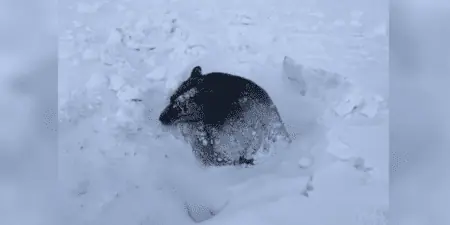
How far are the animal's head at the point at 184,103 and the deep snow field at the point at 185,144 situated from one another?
18 mm

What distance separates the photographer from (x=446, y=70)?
124 centimetres

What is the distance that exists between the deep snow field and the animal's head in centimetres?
2

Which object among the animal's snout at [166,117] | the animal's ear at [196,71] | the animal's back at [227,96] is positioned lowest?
the animal's snout at [166,117]

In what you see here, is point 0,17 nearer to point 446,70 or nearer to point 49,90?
point 49,90

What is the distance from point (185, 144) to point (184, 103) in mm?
90

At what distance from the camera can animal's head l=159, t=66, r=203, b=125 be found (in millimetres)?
1198

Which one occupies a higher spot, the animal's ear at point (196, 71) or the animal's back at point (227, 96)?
the animal's ear at point (196, 71)

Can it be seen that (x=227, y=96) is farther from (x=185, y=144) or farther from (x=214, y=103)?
(x=185, y=144)

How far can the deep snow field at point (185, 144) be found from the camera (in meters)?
1.19

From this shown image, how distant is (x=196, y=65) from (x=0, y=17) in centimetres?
44

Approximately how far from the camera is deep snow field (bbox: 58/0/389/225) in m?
1.19

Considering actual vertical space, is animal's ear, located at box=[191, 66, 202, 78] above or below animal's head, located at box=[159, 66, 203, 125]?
above

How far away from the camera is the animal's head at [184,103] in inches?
47.2

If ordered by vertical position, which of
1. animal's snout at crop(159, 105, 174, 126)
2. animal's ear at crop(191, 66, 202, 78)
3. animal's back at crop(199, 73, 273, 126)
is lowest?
animal's snout at crop(159, 105, 174, 126)
